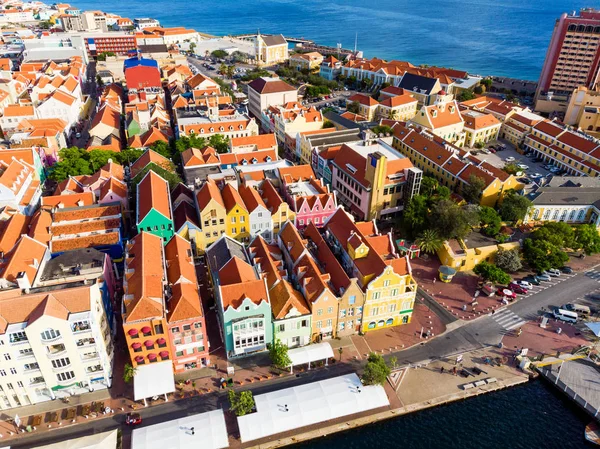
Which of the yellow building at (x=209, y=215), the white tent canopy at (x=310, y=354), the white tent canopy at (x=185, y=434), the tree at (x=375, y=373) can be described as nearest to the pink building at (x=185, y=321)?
the white tent canopy at (x=185, y=434)

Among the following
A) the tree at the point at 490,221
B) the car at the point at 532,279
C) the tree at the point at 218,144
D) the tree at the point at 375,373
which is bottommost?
the car at the point at 532,279

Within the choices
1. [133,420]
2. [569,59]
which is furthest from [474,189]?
[569,59]

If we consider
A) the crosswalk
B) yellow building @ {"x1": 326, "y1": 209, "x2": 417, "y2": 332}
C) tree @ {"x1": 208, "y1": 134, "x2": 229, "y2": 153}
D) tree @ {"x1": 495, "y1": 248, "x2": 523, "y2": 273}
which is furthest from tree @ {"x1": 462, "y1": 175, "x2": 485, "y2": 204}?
tree @ {"x1": 208, "y1": 134, "x2": 229, "y2": 153}

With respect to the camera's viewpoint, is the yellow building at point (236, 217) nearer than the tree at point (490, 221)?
Yes

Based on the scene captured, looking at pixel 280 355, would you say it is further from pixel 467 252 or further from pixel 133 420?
pixel 467 252

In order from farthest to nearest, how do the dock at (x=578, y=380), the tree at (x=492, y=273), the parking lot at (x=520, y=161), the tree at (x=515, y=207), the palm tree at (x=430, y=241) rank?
the parking lot at (x=520, y=161), the tree at (x=515, y=207), the palm tree at (x=430, y=241), the tree at (x=492, y=273), the dock at (x=578, y=380)

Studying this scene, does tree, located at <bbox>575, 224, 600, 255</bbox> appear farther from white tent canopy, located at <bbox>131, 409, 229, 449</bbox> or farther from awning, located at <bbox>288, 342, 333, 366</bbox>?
white tent canopy, located at <bbox>131, 409, 229, 449</bbox>

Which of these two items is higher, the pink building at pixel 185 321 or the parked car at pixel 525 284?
the pink building at pixel 185 321

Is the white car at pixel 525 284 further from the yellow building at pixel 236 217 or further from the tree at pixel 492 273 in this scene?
the yellow building at pixel 236 217
